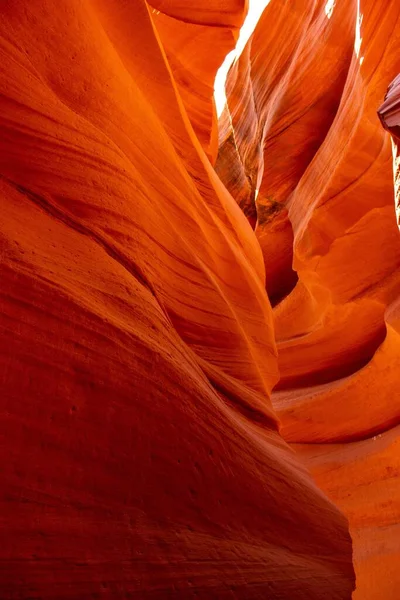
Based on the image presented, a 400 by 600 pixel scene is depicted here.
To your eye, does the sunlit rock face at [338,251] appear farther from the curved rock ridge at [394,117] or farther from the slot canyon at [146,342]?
the curved rock ridge at [394,117]

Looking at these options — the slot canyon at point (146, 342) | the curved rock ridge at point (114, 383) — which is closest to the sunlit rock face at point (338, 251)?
the slot canyon at point (146, 342)

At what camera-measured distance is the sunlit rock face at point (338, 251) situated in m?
6.31

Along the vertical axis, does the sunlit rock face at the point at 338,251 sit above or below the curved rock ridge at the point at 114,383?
below

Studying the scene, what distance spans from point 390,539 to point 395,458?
1016mm

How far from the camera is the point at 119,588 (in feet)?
5.07

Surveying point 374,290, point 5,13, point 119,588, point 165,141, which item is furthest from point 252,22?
point 119,588

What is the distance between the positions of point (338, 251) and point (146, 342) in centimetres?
563

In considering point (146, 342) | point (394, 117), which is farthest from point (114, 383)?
point (394, 117)

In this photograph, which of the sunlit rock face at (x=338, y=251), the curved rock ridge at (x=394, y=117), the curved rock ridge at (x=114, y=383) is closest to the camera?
the curved rock ridge at (x=114, y=383)

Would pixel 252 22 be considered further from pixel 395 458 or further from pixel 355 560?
pixel 355 560

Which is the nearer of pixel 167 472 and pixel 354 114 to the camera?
pixel 167 472

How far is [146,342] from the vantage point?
2121 mm

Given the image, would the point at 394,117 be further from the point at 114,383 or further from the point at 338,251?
the point at 114,383

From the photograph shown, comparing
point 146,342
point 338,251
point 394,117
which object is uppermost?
point 146,342
